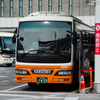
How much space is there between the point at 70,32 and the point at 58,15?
1.07 metres

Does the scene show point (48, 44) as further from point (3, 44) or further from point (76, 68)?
point (3, 44)

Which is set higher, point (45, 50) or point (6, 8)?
point (6, 8)

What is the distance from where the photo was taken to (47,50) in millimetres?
12070

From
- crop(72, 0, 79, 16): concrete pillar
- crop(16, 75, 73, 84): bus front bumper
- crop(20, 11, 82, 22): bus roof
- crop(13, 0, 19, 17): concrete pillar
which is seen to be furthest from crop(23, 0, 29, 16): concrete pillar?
crop(16, 75, 73, 84): bus front bumper

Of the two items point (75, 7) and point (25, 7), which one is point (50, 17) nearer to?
point (75, 7)

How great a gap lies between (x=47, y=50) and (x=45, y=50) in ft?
0.24

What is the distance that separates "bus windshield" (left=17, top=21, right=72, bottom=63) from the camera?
12055 millimetres

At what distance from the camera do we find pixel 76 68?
12750 millimetres

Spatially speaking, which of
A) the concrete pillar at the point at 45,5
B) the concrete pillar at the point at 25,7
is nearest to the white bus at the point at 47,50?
the concrete pillar at the point at 45,5

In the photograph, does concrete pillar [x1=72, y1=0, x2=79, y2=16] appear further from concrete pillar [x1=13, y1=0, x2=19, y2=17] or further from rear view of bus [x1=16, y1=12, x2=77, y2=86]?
rear view of bus [x1=16, y1=12, x2=77, y2=86]

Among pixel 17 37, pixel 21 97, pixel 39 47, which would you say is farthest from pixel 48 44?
pixel 21 97

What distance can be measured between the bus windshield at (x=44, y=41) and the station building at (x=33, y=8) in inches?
1671

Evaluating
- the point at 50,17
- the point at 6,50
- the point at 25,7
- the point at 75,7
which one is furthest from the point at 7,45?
the point at 25,7

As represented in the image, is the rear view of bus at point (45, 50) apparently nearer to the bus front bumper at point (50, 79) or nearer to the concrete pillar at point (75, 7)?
the bus front bumper at point (50, 79)
